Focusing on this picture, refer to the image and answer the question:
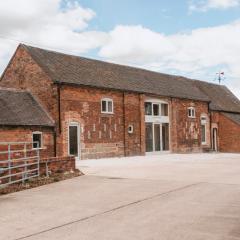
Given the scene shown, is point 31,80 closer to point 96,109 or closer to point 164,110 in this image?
point 96,109

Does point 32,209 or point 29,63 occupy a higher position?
point 29,63

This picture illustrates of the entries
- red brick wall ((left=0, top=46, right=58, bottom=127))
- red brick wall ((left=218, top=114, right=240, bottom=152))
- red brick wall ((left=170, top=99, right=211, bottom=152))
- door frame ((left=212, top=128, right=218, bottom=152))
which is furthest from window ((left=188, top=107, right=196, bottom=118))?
red brick wall ((left=0, top=46, right=58, bottom=127))

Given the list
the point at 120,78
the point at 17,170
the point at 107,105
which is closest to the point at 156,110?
the point at 120,78

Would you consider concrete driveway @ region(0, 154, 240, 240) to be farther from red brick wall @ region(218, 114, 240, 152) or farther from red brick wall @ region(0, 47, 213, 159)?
red brick wall @ region(218, 114, 240, 152)

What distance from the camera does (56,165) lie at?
54.2 feet

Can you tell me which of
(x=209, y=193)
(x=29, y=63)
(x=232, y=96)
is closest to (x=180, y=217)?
(x=209, y=193)

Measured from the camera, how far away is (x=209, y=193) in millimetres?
11836

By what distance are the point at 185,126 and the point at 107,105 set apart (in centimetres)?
908

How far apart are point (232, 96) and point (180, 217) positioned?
38.4 meters

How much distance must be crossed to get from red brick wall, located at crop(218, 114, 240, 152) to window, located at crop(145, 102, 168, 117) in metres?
7.82

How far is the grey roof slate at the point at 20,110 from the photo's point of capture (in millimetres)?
22781

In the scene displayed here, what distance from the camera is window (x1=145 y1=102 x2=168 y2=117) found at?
31984 mm

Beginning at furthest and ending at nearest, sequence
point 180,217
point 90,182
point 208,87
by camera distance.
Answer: point 208,87 < point 90,182 < point 180,217

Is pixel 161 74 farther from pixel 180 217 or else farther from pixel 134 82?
pixel 180 217
